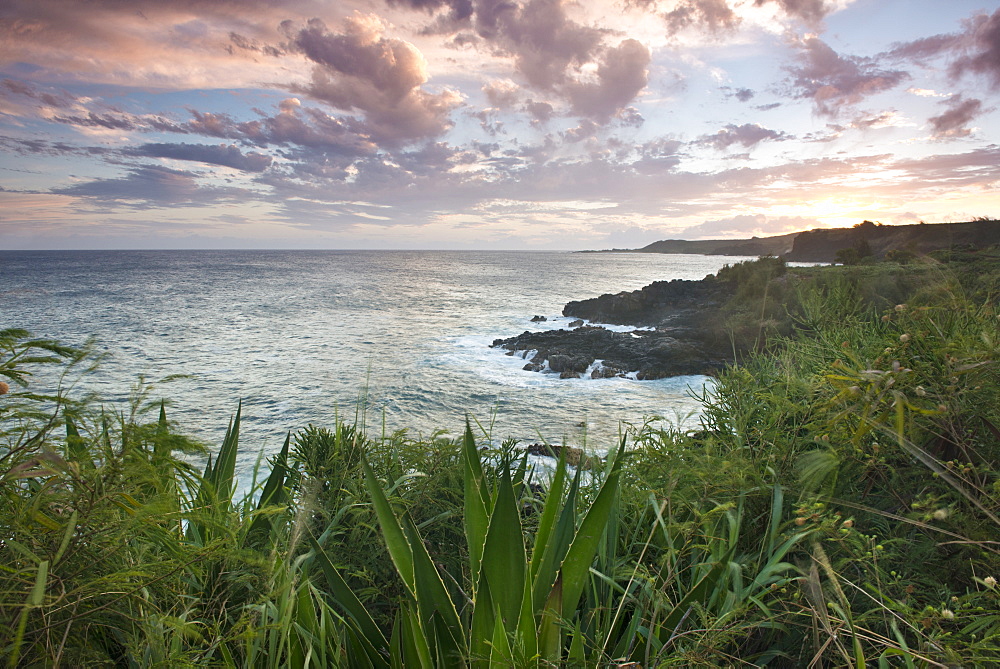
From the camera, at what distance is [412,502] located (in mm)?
2088

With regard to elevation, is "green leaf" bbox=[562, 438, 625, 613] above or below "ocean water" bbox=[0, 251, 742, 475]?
above

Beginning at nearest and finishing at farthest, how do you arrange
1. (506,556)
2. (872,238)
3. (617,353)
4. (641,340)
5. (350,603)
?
(506,556)
(350,603)
(617,353)
(641,340)
(872,238)

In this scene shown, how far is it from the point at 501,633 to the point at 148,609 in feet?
2.54

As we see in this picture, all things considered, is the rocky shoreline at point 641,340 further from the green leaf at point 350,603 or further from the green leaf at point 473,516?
the green leaf at point 350,603

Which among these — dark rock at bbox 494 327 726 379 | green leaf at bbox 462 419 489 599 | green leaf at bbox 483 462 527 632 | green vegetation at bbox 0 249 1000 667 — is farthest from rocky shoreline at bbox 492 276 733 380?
green leaf at bbox 483 462 527 632

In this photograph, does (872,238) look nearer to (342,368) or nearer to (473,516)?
(342,368)

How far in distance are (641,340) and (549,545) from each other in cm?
2146

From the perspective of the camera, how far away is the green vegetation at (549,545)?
0.94 meters

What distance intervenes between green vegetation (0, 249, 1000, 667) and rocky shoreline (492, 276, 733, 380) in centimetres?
1223

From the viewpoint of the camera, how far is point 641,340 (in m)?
22.1

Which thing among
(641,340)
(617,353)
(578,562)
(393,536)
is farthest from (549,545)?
(641,340)

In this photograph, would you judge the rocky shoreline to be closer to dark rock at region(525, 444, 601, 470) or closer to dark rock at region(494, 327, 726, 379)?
dark rock at region(494, 327, 726, 379)

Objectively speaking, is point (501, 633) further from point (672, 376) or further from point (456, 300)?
point (456, 300)

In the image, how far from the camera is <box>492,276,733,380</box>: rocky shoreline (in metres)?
18.1
